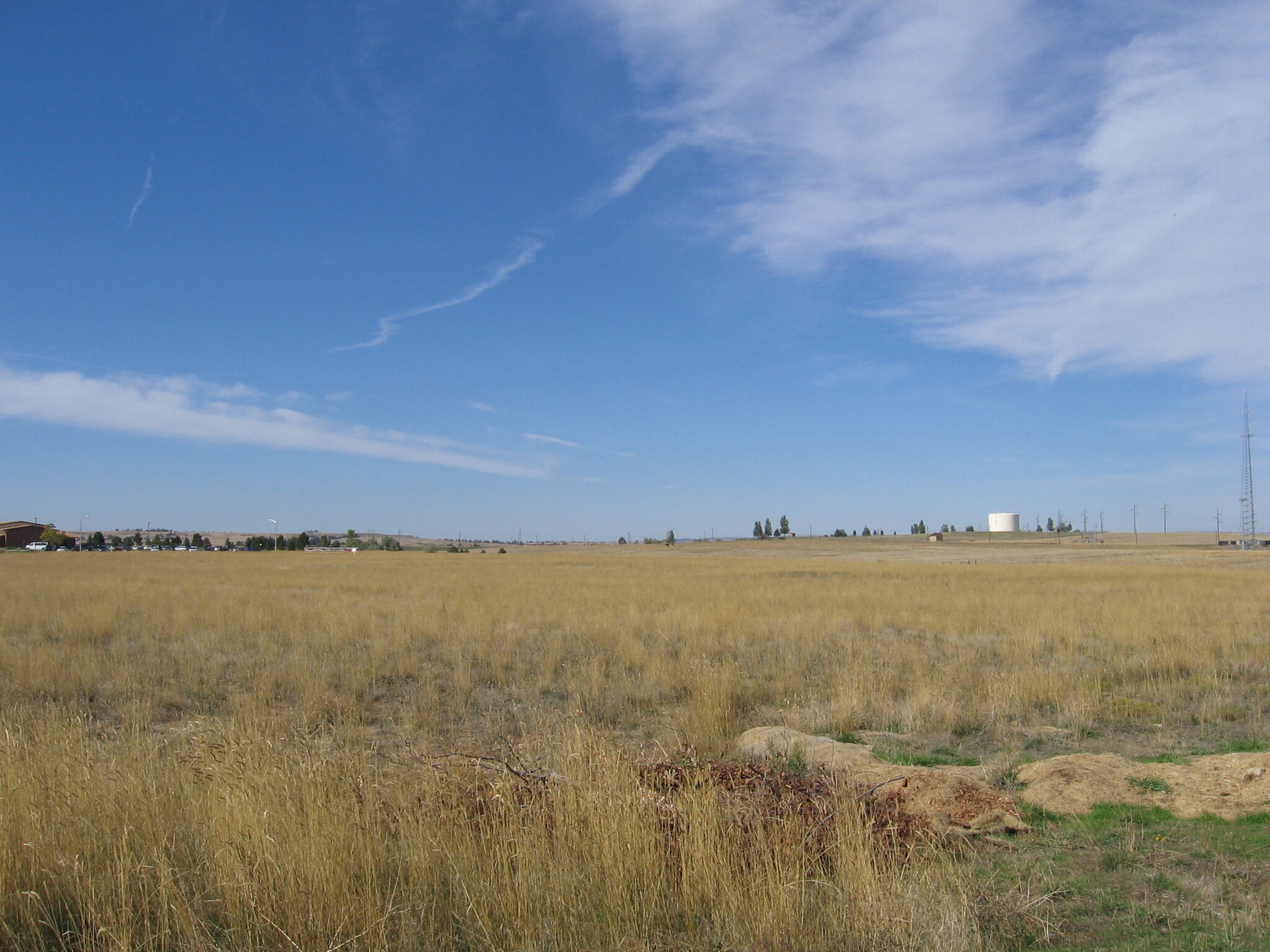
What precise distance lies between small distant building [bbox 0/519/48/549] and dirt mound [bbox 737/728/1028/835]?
16393 centimetres

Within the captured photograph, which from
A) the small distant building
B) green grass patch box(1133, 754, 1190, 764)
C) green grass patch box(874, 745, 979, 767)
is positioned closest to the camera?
green grass patch box(1133, 754, 1190, 764)

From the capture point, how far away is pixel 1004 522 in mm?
184375

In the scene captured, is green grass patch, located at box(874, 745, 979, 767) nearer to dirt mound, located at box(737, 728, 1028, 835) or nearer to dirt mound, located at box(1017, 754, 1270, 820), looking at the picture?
dirt mound, located at box(737, 728, 1028, 835)

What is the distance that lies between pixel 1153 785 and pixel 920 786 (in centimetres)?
210

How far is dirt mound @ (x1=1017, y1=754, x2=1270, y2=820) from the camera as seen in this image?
644cm

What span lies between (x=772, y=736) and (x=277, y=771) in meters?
5.11

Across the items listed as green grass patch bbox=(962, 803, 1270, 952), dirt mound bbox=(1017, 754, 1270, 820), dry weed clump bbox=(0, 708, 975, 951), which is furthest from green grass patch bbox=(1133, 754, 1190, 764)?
dry weed clump bbox=(0, 708, 975, 951)

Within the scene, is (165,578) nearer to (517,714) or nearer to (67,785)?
(517,714)

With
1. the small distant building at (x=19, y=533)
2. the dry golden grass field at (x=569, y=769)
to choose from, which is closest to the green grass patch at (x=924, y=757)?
the dry golden grass field at (x=569, y=769)

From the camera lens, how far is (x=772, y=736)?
8.53m

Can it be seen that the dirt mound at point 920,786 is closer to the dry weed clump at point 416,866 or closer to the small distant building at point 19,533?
the dry weed clump at point 416,866

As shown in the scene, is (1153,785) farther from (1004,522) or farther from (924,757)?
(1004,522)

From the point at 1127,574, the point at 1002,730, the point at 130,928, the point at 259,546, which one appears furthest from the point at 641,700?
the point at 259,546

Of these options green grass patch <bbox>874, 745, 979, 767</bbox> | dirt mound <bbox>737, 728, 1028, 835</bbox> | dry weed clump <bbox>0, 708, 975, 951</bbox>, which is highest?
dry weed clump <bbox>0, 708, 975, 951</bbox>
